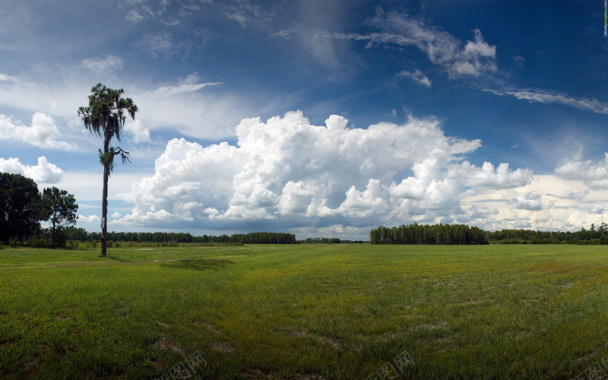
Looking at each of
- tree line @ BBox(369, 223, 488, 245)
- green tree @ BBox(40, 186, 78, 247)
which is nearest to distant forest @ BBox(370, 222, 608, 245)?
tree line @ BBox(369, 223, 488, 245)

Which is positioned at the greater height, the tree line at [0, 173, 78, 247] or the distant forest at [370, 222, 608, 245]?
the tree line at [0, 173, 78, 247]

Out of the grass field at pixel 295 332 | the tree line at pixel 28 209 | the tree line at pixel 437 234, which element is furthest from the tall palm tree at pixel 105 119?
the tree line at pixel 437 234

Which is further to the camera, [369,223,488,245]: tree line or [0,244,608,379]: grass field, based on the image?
[369,223,488,245]: tree line

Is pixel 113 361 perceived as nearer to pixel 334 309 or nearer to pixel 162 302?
pixel 162 302

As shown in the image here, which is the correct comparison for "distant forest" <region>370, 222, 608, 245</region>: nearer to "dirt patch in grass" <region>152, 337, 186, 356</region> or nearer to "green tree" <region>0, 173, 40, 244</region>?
"green tree" <region>0, 173, 40, 244</region>

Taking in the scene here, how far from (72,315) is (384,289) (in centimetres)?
1467

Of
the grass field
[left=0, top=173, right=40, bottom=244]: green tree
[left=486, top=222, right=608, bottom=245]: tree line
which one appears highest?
[left=0, top=173, right=40, bottom=244]: green tree

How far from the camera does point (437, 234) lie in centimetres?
18062

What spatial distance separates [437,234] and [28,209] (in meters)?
177

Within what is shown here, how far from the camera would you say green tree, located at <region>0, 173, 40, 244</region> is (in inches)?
2682

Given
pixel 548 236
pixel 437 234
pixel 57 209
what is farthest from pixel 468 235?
pixel 57 209

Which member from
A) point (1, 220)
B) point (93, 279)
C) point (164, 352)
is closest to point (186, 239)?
point (1, 220)

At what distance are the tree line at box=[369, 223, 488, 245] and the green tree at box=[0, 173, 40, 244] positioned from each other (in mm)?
172013

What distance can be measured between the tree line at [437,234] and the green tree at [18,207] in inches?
6772
